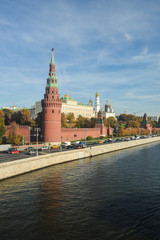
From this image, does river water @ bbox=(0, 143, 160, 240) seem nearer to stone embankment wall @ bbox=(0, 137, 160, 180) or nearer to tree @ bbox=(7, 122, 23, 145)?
stone embankment wall @ bbox=(0, 137, 160, 180)

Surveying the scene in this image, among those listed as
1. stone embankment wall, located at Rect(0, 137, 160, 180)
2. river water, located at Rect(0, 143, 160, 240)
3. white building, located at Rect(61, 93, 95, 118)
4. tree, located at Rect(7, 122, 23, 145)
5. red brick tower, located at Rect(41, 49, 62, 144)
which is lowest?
river water, located at Rect(0, 143, 160, 240)

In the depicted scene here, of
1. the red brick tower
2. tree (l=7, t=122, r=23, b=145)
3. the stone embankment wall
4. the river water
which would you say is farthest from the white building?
the river water

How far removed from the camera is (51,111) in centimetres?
6378

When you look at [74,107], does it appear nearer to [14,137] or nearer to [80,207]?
[14,137]

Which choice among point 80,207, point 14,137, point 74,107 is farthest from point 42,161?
point 74,107

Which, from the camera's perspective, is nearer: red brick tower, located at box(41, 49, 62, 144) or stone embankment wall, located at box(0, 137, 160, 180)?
stone embankment wall, located at box(0, 137, 160, 180)

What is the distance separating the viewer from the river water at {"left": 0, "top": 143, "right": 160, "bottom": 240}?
15.1 metres

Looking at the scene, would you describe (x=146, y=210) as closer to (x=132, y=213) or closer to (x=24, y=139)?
(x=132, y=213)

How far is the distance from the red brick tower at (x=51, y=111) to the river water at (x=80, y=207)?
105ft

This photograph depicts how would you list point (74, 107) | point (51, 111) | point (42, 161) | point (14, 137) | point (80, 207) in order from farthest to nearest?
1. point (74, 107)
2. point (51, 111)
3. point (14, 137)
4. point (42, 161)
5. point (80, 207)

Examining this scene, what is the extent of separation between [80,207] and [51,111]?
46423 millimetres

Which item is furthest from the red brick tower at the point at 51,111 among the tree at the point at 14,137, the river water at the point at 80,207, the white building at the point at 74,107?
the white building at the point at 74,107

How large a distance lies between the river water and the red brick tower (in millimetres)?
32074

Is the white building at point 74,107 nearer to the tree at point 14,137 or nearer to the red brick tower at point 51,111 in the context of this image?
the red brick tower at point 51,111
